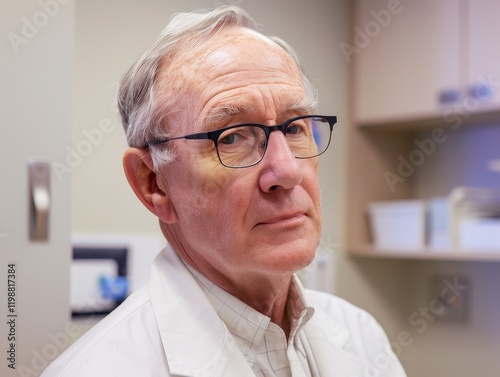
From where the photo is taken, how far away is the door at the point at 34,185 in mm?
1129

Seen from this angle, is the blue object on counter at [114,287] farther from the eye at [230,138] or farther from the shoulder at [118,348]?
the eye at [230,138]

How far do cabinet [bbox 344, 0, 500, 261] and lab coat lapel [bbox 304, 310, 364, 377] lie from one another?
962mm

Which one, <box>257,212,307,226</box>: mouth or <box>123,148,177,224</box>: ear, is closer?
<box>257,212,307,226</box>: mouth

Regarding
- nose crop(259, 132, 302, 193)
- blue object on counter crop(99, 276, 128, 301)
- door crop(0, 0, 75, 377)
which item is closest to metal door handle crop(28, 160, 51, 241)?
door crop(0, 0, 75, 377)

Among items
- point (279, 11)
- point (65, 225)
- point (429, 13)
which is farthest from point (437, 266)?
point (65, 225)

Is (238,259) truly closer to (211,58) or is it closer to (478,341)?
(211,58)

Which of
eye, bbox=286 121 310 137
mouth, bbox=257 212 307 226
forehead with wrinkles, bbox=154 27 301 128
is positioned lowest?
mouth, bbox=257 212 307 226

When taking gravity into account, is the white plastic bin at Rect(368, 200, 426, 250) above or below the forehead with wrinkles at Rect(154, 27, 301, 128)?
below

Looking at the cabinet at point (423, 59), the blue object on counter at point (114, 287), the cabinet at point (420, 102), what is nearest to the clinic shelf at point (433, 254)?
the cabinet at point (420, 102)

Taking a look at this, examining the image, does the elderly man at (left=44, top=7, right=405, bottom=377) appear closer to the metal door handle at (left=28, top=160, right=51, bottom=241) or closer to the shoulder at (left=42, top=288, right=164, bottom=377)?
the shoulder at (left=42, top=288, right=164, bottom=377)

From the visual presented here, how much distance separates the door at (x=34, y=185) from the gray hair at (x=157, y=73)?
191 millimetres

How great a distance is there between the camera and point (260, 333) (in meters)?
1.02

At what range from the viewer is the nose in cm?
93

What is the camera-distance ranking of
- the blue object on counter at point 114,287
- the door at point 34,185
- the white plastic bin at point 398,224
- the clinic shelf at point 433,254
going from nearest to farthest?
the door at point 34,185 → the blue object on counter at point 114,287 → the clinic shelf at point 433,254 → the white plastic bin at point 398,224
